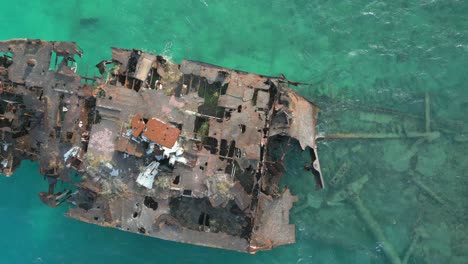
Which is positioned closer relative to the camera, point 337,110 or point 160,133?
point 160,133

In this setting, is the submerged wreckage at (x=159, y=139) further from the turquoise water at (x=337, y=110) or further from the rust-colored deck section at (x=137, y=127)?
the turquoise water at (x=337, y=110)

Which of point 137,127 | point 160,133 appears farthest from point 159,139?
point 137,127

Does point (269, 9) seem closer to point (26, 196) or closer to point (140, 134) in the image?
point (140, 134)

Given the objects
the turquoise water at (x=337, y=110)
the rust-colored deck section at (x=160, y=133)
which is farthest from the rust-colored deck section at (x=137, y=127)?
the turquoise water at (x=337, y=110)

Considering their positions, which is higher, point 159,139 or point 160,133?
point 160,133

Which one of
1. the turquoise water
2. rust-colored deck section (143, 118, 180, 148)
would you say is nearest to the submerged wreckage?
rust-colored deck section (143, 118, 180, 148)

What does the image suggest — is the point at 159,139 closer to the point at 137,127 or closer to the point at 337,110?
the point at 137,127
